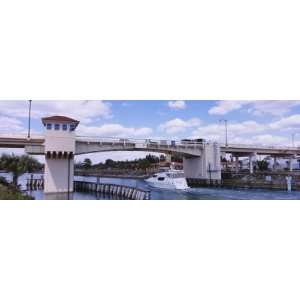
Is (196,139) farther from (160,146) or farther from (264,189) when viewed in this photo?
(264,189)

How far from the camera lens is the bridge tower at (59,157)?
7754mm

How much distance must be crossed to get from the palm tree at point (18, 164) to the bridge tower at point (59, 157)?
806 millimetres

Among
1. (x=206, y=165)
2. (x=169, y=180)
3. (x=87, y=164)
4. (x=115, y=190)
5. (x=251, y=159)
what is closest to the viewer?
(x=87, y=164)

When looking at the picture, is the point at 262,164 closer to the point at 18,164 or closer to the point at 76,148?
the point at 76,148

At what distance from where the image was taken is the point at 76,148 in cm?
855

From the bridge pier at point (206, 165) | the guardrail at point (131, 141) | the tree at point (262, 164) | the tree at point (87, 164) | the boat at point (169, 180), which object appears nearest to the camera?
the guardrail at point (131, 141)

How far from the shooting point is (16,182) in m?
8.90

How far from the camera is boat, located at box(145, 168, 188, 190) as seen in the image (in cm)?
1103

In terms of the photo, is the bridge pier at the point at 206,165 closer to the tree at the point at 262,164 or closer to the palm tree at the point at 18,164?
the tree at the point at 262,164

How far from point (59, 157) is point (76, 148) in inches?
27.8

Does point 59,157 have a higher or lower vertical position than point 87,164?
higher

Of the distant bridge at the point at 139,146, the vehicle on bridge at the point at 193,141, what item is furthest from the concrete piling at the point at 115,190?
the vehicle on bridge at the point at 193,141

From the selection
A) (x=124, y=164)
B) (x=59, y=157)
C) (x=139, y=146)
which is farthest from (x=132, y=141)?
(x=124, y=164)

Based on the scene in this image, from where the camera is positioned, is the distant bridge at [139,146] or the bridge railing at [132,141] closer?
the distant bridge at [139,146]
